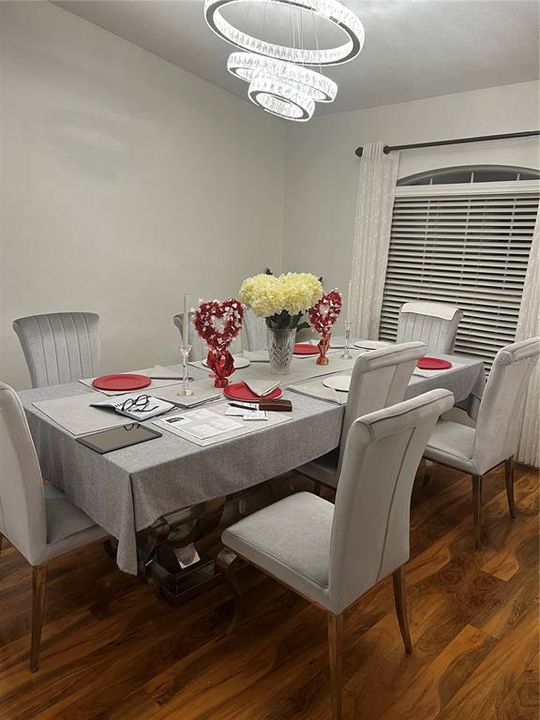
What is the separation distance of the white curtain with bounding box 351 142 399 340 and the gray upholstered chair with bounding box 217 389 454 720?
9.34 feet

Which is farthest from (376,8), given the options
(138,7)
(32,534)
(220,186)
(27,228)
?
(32,534)

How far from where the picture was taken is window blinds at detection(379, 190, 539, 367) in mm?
3686

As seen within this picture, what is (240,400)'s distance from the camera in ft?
7.16

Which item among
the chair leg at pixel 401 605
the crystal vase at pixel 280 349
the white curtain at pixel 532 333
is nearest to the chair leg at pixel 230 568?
the chair leg at pixel 401 605

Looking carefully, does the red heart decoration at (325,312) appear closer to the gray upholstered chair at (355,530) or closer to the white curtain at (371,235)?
the gray upholstered chair at (355,530)

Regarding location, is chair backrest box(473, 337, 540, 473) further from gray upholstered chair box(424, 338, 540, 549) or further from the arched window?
the arched window

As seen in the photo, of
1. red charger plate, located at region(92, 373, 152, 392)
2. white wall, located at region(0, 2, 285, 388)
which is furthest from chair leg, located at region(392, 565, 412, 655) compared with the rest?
white wall, located at region(0, 2, 285, 388)

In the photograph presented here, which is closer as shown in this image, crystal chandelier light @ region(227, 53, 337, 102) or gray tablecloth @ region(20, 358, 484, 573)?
gray tablecloth @ region(20, 358, 484, 573)

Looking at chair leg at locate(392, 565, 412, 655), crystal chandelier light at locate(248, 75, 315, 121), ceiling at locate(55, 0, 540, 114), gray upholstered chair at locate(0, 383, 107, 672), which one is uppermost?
ceiling at locate(55, 0, 540, 114)

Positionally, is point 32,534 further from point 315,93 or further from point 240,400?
point 315,93

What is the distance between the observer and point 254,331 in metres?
3.60

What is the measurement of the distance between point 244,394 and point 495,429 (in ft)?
4.01

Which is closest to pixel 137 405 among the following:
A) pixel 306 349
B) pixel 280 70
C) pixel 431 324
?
pixel 306 349

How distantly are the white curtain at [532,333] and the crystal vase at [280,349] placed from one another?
1.87 metres
